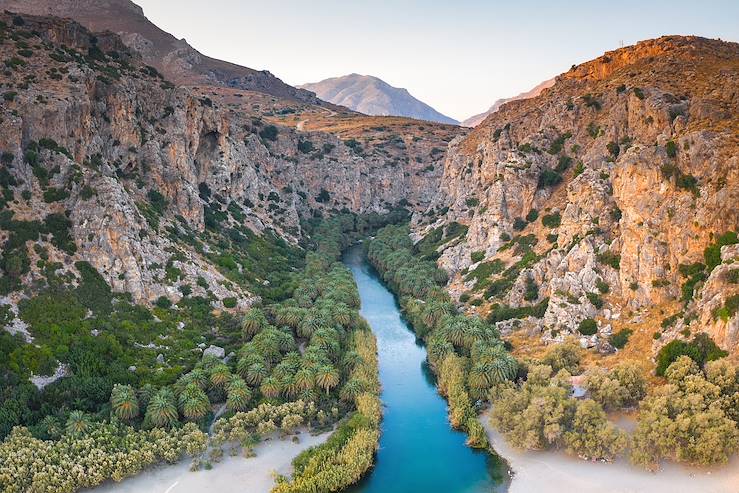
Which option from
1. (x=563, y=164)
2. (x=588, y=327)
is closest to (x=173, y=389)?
(x=588, y=327)

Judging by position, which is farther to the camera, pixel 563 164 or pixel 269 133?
pixel 269 133

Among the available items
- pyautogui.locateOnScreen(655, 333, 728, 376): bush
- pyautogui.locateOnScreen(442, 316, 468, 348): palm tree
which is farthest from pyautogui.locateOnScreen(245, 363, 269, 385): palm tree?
pyautogui.locateOnScreen(655, 333, 728, 376): bush

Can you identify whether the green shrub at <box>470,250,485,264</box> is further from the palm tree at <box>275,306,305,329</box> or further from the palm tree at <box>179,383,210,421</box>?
the palm tree at <box>179,383,210,421</box>

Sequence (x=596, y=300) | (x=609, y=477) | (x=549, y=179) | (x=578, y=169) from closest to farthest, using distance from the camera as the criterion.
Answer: (x=609, y=477) → (x=596, y=300) → (x=578, y=169) → (x=549, y=179)

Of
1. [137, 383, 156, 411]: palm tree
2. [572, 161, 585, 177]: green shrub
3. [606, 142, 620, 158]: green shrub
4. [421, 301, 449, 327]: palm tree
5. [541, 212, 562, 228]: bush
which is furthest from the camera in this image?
[572, 161, 585, 177]: green shrub

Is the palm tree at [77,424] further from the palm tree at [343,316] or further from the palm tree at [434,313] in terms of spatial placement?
the palm tree at [434,313]

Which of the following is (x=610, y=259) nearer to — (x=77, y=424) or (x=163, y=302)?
(x=163, y=302)

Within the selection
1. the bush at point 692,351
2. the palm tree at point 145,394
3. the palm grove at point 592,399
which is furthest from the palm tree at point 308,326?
the bush at point 692,351
